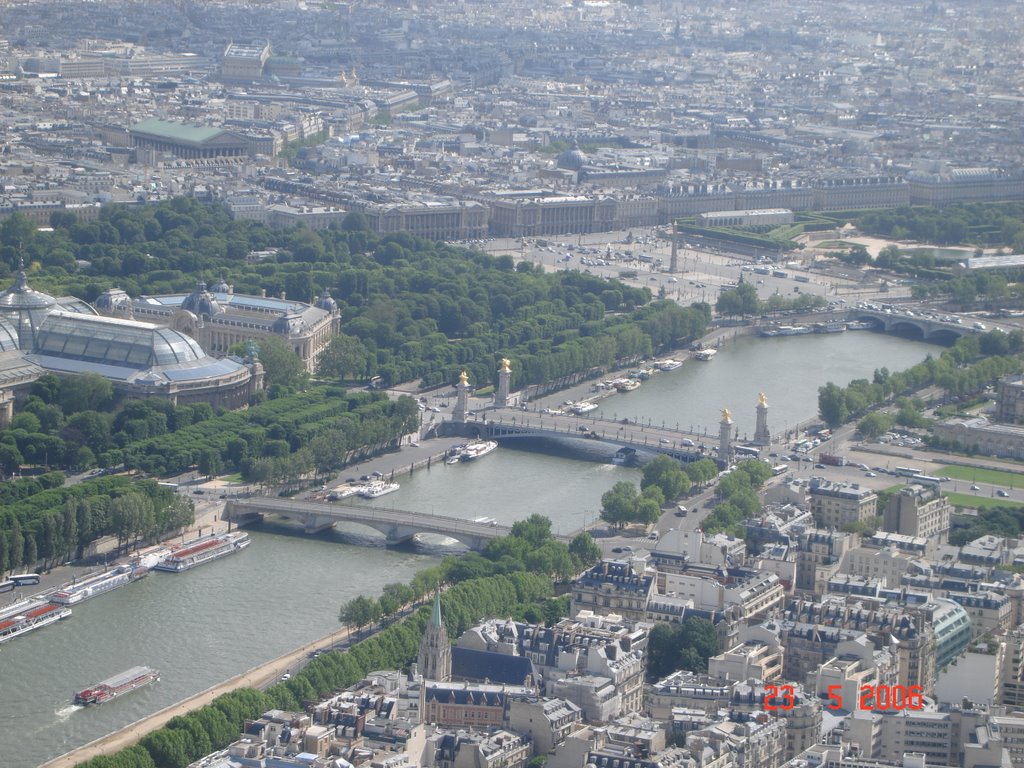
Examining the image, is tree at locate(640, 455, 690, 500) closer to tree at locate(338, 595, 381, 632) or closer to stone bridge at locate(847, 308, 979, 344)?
tree at locate(338, 595, 381, 632)

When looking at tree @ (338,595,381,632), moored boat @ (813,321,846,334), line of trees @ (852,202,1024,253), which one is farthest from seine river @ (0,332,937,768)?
line of trees @ (852,202,1024,253)

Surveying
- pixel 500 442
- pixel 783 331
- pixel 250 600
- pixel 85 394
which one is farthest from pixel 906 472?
pixel 783 331

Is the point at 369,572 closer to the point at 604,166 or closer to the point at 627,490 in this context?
the point at 627,490

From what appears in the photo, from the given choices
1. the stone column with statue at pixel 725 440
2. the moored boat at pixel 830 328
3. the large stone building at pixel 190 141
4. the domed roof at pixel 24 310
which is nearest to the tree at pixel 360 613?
the stone column with statue at pixel 725 440

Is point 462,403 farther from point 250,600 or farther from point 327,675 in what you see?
point 327,675

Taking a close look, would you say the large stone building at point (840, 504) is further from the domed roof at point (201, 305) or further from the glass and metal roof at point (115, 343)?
the domed roof at point (201, 305)
